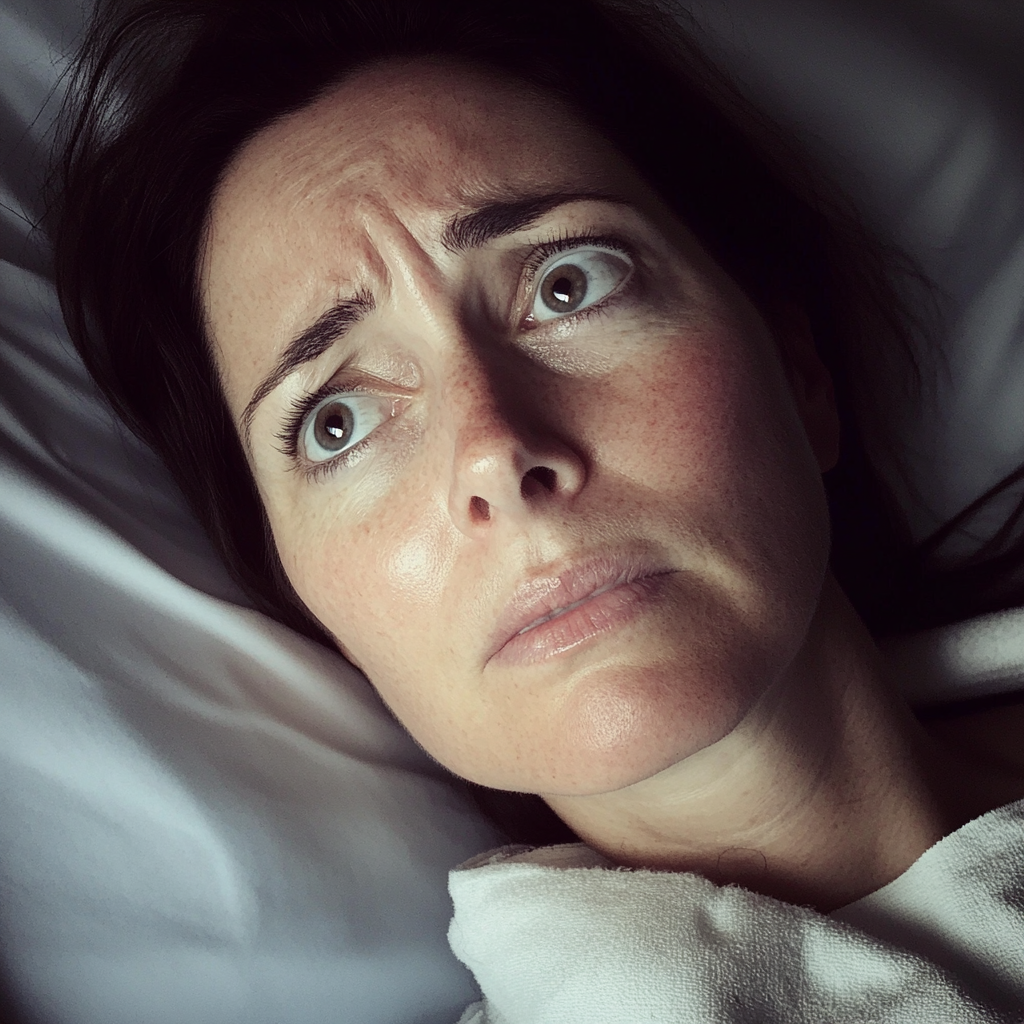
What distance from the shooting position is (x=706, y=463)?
80 cm

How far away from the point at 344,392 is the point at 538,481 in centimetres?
27

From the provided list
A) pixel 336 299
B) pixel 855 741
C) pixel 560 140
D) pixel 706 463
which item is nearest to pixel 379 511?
pixel 336 299

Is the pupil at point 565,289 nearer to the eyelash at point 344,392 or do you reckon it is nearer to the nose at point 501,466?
the eyelash at point 344,392

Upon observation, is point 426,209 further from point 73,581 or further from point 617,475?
point 73,581

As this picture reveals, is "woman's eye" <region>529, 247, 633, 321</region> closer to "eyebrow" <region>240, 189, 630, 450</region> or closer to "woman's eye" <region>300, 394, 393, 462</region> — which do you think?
"eyebrow" <region>240, 189, 630, 450</region>

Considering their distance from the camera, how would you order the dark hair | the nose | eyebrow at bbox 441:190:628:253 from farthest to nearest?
the dark hair, eyebrow at bbox 441:190:628:253, the nose

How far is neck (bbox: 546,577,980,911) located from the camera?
36.7 inches

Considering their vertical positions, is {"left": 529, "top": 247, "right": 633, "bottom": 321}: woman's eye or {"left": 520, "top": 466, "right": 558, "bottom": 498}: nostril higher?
{"left": 529, "top": 247, "right": 633, "bottom": 321}: woman's eye

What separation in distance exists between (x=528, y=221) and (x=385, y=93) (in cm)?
25

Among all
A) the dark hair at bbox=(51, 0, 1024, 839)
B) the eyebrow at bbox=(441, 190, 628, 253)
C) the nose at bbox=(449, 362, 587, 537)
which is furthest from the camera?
the dark hair at bbox=(51, 0, 1024, 839)

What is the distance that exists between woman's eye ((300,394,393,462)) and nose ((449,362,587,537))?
151 millimetres

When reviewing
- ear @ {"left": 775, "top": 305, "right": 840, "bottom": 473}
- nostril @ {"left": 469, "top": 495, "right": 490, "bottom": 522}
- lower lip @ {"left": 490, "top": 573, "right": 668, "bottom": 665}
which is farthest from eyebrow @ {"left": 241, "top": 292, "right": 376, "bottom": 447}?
ear @ {"left": 775, "top": 305, "right": 840, "bottom": 473}

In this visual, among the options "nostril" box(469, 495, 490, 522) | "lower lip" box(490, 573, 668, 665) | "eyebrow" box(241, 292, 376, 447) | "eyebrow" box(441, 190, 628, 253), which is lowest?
"lower lip" box(490, 573, 668, 665)

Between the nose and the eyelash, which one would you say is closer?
the nose
